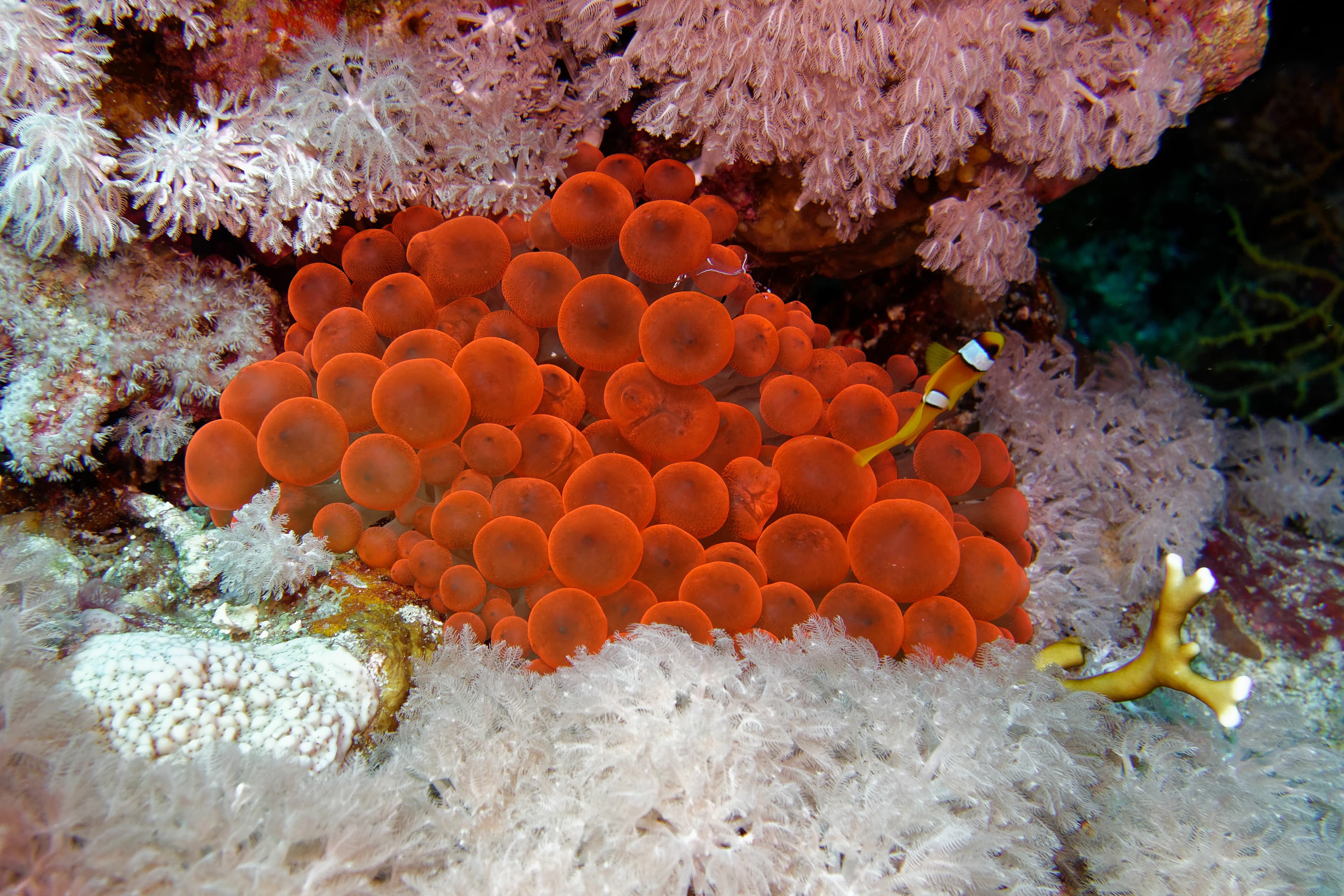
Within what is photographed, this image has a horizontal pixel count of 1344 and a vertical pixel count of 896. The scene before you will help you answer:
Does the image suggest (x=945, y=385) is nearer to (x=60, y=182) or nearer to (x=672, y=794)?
(x=672, y=794)

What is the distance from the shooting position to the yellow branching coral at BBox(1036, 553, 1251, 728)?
1815 mm

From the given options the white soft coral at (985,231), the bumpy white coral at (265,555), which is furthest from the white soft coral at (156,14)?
the white soft coral at (985,231)

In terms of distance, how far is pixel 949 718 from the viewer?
4.88 ft

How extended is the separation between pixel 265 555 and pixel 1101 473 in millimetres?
3035

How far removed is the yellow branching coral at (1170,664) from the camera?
1.82 meters

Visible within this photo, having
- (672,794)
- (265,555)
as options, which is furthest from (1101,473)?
(265,555)

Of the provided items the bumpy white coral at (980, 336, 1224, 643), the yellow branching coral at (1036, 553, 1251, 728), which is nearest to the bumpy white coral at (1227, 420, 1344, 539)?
the bumpy white coral at (980, 336, 1224, 643)

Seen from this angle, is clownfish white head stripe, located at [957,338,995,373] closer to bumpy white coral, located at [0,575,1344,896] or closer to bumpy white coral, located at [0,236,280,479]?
bumpy white coral, located at [0,575,1344,896]

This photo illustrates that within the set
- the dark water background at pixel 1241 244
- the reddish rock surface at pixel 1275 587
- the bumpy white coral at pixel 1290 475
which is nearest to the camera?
the reddish rock surface at pixel 1275 587

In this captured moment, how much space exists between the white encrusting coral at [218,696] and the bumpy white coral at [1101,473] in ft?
7.30

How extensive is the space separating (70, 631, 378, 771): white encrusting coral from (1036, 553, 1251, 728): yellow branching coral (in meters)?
1.83

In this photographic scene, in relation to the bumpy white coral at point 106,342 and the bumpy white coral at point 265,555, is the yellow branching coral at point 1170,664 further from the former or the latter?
the bumpy white coral at point 106,342

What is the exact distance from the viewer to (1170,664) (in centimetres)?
186

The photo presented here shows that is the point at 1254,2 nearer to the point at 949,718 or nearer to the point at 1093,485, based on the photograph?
the point at 1093,485
